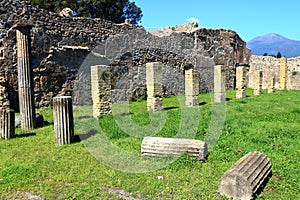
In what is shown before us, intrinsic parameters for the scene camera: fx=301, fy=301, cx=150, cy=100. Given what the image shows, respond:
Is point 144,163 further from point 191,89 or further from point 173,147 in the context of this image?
point 191,89

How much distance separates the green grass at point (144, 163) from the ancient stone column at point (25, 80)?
448mm

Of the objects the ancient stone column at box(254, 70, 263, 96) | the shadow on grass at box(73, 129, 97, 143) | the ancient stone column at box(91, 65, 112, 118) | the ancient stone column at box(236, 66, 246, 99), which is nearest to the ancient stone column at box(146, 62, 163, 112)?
the ancient stone column at box(91, 65, 112, 118)

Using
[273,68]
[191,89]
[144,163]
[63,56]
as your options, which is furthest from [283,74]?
[144,163]

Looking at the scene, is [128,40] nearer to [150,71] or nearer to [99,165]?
[150,71]

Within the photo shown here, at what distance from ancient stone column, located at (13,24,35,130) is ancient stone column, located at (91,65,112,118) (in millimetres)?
2223

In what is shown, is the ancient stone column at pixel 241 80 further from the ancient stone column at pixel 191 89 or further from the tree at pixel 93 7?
the tree at pixel 93 7

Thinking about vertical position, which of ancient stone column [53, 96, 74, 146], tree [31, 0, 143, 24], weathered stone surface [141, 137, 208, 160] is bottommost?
weathered stone surface [141, 137, 208, 160]

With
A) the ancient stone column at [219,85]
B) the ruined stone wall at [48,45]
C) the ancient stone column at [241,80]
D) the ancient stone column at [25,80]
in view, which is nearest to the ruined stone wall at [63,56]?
the ruined stone wall at [48,45]

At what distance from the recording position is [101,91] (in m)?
10.8

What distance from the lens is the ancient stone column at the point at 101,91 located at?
1069 cm

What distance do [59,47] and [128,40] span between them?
Result: 4.00 meters

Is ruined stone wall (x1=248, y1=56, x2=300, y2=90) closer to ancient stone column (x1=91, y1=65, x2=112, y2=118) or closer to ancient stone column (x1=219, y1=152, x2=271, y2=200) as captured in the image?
ancient stone column (x1=91, y1=65, x2=112, y2=118)

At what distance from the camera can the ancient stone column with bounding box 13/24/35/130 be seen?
9.16m

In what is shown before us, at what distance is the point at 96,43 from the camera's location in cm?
1516
